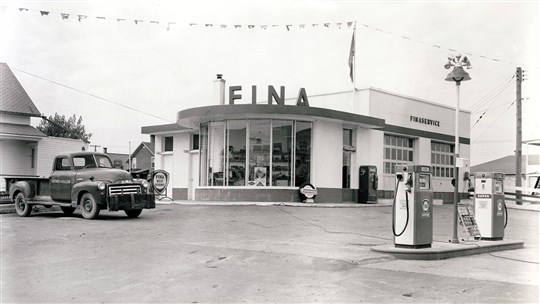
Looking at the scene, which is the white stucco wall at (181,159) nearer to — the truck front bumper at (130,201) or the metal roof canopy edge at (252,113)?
the metal roof canopy edge at (252,113)

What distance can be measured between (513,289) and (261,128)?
13297 millimetres

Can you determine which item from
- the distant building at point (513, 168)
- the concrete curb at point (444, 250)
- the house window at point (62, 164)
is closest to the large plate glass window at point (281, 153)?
the house window at point (62, 164)

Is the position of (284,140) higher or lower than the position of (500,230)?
higher

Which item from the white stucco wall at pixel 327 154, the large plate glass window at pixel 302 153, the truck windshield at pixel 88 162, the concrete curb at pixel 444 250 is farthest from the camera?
the white stucco wall at pixel 327 154

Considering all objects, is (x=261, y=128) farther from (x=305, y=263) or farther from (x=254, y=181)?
(x=305, y=263)

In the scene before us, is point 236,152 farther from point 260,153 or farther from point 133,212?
point 133,212

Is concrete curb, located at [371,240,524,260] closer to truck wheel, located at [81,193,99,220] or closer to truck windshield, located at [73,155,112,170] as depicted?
truck wheel, located at [81,193,99,220]

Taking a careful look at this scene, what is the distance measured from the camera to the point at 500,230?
38.7ft

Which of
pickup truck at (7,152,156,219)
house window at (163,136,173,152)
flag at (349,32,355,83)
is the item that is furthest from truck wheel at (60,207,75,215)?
flag at (349,32,355,83)

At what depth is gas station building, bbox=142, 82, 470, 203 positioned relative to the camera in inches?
757

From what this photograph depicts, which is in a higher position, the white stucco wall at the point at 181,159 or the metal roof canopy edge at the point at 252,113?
the metal roof canopy edge at the point at 252,113

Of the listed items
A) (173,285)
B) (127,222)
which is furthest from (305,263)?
(127,222)

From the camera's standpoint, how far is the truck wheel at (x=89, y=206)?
13.9m

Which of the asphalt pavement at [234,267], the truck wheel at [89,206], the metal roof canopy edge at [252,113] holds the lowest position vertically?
the asphalt pavement at [234,267]
